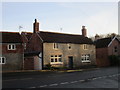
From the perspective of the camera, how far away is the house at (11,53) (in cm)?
2680

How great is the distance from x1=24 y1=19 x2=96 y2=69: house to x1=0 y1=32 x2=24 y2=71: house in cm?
293

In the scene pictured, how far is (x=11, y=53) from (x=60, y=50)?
31.2 ft

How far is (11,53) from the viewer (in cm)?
2734

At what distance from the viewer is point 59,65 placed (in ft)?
102

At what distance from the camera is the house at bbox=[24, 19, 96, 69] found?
2986 cm

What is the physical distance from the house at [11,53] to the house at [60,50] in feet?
9.62

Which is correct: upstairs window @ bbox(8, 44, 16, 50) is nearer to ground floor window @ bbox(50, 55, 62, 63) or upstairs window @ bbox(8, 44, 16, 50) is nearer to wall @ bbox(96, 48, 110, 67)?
ground floor window @ bbox(50, 55, 62, 63)

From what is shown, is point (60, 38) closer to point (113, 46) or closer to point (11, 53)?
point (11, 53)

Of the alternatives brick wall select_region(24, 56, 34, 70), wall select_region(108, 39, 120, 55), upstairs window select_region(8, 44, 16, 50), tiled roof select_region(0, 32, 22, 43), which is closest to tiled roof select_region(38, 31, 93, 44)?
brick wall select_region(24, 56, 34, 70)

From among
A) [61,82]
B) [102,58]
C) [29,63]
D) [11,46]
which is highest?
[11,46]

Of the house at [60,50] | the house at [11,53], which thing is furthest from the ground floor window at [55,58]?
the house at [11,53]

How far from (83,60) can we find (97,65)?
4.07 m

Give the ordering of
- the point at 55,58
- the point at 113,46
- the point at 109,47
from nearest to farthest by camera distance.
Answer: the point at 55,58 < the point at 109,47 < the point at 113,46

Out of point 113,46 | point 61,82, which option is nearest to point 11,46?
point 61,82
